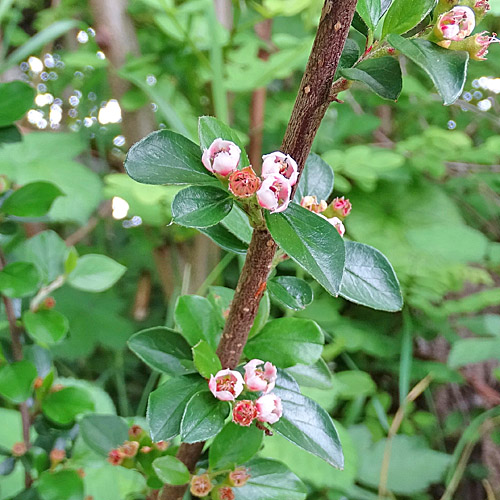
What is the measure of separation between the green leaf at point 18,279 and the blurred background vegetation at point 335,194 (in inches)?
13.8

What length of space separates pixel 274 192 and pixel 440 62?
80 mm

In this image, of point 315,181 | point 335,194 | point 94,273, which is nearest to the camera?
point 315,181

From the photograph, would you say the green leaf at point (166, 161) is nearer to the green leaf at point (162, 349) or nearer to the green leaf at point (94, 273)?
the green leaf at point (162, 349)

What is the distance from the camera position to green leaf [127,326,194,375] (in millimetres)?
298

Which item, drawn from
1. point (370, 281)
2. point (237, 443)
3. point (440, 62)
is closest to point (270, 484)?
point (237, 443)

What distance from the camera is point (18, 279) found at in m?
0.35

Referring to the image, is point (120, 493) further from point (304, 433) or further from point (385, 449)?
point (385, 449)

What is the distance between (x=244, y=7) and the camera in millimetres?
1053

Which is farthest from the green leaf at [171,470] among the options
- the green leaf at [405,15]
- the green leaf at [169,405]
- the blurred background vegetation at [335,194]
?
the blurred background vegetation at [335,194]

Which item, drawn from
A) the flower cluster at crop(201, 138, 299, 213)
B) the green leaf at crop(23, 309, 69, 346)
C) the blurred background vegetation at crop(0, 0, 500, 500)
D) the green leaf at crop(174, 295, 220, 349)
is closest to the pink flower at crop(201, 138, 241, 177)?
the flower cluster at crop(201, 138, 299, 213)

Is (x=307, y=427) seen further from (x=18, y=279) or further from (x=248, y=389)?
(x=18, y=279)

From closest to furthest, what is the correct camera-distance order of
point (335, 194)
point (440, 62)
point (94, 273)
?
point (440, 62) → point (94, 273) → point (335, 194)

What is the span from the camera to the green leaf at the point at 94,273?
435mm

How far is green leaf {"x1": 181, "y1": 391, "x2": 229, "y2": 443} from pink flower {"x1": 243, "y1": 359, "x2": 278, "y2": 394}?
19mm
